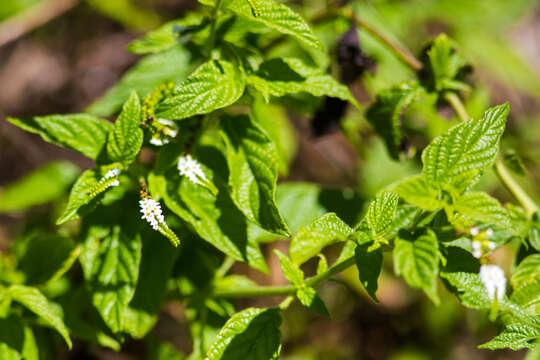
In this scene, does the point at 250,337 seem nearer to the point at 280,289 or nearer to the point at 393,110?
the point at 280,289

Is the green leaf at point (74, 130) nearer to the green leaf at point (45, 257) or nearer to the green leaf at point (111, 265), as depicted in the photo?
the green leaf at point (111, 265)

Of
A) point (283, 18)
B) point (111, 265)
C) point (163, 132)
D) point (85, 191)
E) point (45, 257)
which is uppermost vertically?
point (283, 18)

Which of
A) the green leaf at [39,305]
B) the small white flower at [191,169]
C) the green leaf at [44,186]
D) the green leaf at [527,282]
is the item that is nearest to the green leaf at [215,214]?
the small white flower at [191,169]

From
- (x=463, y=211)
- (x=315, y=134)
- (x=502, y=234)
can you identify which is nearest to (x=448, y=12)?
(x=315, y=134)

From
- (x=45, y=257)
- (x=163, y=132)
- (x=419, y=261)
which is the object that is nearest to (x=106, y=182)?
(x=163, y=132)

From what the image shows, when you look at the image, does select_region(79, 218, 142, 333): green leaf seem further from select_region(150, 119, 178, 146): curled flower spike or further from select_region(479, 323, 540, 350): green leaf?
select_region(479, 323, 540, 350): green leaf

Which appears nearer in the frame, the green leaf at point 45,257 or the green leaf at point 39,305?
the green leaf at point 39,305

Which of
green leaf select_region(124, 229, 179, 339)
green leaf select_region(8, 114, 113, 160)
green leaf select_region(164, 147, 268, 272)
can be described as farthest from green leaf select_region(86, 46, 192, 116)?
green leaf select_region(124, 229, 179, 339)
